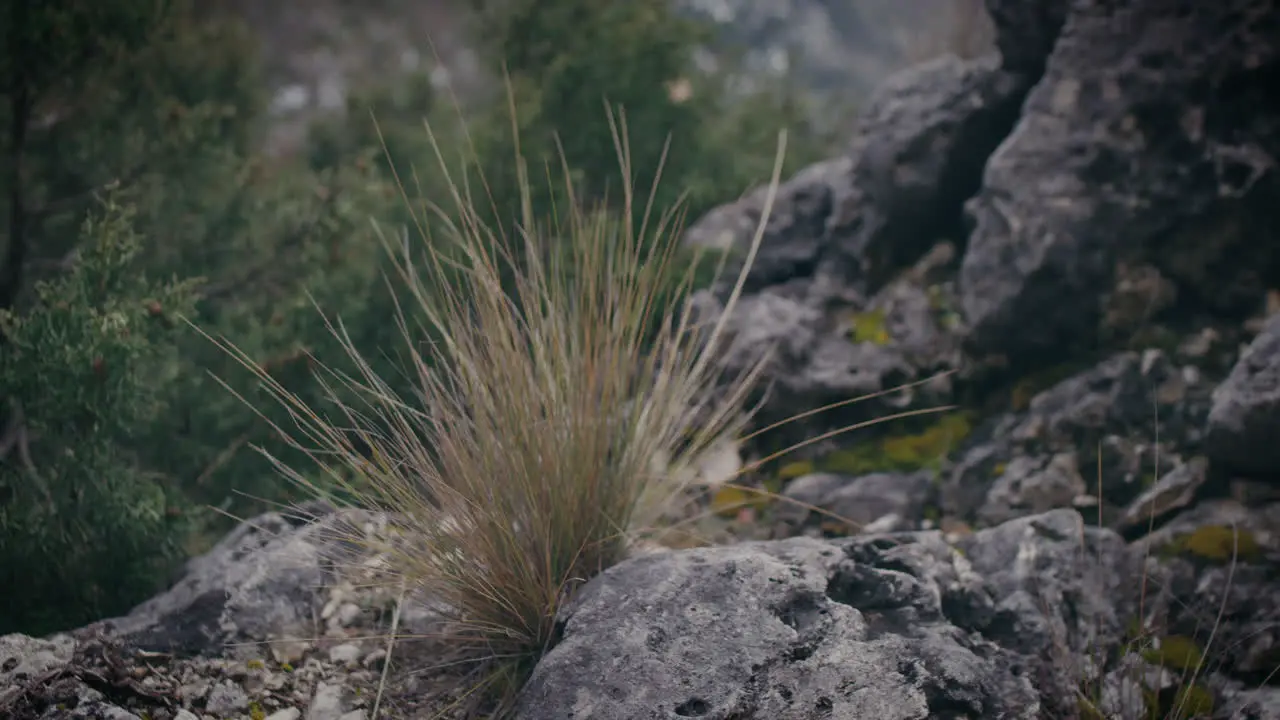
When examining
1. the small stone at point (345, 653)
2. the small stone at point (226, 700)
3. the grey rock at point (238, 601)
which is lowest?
the small stone at point (345, 653)

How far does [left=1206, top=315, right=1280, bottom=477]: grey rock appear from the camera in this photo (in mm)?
2326

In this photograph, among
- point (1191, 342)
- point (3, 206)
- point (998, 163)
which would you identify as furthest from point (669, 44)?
point (3, 206)

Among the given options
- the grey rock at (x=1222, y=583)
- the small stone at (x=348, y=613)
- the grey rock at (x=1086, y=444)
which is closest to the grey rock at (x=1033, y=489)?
the grey rock at (x=1086, y=444)

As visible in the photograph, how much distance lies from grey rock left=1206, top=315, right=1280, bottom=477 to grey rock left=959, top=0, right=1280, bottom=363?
52cm

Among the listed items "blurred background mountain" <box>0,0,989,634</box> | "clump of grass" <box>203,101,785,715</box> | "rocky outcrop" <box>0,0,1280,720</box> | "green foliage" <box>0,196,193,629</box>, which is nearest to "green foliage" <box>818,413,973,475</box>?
"rocky outcrop" <box>0,0,1280,720</box>

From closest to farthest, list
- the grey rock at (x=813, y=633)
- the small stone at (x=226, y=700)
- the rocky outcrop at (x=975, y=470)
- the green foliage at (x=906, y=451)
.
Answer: the grey rock at (x=813, y=633) → the rocky outcrop at (x=975, y=470) → the small stone at (x=226, y=700) → the green foliage at (x=906, y=451)

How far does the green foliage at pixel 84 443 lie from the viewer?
2400 mm

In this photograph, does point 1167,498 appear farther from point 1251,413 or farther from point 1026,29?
point 1026,29

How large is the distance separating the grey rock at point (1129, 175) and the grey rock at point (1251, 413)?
0.52 m

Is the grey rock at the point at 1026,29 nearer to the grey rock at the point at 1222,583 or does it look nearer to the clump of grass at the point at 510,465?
the grey rock at the point at 1222,583

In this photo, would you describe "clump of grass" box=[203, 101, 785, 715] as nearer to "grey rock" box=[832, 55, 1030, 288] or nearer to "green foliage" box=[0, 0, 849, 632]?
"green foliage" box=[0, 0, 849, 632]

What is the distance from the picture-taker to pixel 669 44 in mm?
4309

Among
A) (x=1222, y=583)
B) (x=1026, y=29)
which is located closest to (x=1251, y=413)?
(x=1222, y=583)

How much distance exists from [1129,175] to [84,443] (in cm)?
330
